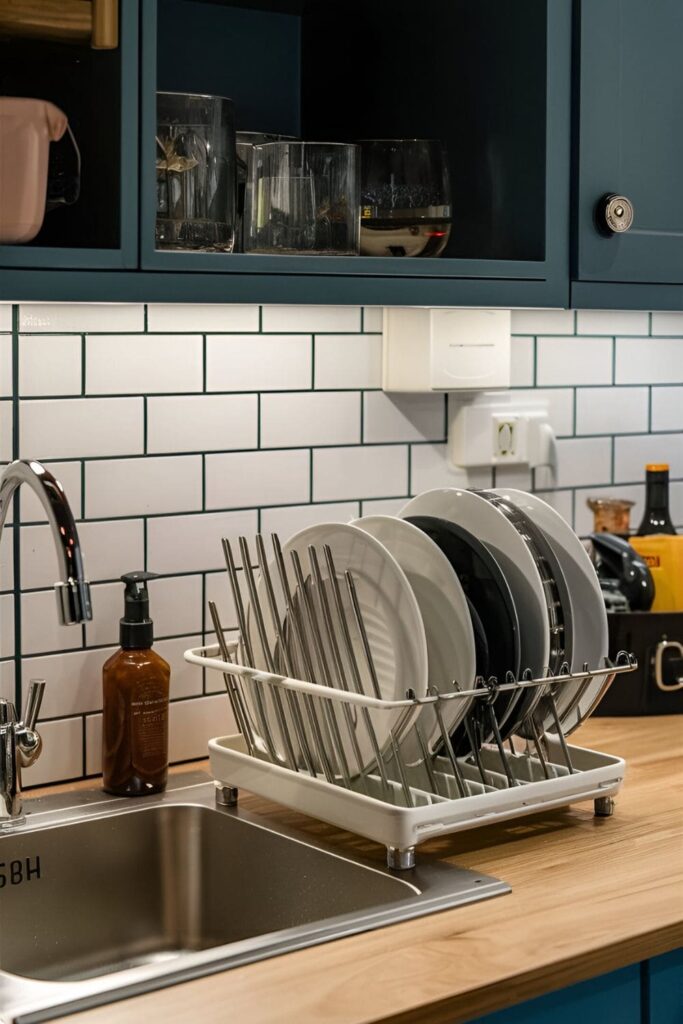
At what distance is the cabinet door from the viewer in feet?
5.30

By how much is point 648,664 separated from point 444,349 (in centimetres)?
53

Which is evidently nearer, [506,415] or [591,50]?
[591,50]

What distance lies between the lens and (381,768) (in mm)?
1451

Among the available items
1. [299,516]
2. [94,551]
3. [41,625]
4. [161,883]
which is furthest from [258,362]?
[161,883]

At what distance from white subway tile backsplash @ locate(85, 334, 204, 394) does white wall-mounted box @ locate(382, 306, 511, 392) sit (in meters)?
0.28

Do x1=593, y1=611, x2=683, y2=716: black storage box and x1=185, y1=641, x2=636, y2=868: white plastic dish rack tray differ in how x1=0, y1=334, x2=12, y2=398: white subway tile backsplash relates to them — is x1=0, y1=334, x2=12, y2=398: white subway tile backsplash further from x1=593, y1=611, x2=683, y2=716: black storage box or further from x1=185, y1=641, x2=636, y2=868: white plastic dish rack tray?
x1=593, y1=611, x2=683, y2=716: black storage box

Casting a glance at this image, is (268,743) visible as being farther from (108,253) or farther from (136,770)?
(108,253)

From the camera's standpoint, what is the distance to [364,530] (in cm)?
155

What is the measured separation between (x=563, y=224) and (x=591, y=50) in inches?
7.8

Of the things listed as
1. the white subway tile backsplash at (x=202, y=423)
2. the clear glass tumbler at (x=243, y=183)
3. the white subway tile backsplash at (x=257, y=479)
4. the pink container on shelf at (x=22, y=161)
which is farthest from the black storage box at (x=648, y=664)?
the pink container on shelf at (x=22, y=161)

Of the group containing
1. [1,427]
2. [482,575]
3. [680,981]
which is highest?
[1,427]

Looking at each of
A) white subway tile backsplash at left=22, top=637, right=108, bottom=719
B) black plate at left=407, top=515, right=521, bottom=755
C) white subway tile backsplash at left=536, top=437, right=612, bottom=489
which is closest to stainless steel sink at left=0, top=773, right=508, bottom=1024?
white subway tile backsplash at left=22, top=637, right=108, bottom=719

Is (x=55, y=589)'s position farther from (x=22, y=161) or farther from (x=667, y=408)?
(x=667, y=408)

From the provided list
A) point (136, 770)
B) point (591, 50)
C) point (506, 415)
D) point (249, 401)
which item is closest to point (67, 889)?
point (136, 770)
